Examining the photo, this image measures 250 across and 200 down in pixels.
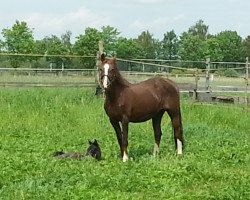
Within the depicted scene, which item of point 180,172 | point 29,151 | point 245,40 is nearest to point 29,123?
point 29,151

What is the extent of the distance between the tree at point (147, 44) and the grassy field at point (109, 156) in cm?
5448

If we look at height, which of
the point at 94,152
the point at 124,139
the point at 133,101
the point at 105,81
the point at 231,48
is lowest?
the point at 94,152

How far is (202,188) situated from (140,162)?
171 cm

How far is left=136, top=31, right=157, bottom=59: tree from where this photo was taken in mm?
72506

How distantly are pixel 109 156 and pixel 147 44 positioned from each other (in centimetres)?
6785

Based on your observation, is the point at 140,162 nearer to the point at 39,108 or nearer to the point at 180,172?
the point at 180,172

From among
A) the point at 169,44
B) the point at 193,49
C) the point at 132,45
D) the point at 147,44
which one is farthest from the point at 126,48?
the point at 169,44

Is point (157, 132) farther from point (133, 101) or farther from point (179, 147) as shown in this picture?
point (133, 101)

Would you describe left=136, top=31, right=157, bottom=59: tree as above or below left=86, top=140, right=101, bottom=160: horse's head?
above

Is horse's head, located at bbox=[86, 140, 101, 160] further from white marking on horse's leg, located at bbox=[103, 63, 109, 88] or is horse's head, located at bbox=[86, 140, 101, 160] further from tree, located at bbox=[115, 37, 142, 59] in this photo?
tree, located at bbox=[115, 37, 142, 59]

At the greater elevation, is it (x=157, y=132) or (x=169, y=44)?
(x=169, y=44)

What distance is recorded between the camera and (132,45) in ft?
209

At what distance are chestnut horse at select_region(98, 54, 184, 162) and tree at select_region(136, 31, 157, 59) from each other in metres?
59.0

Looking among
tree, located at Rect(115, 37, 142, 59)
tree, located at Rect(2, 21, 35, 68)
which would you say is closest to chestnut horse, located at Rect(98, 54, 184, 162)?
tree, located at Rect(2, 21, 35, 68)
